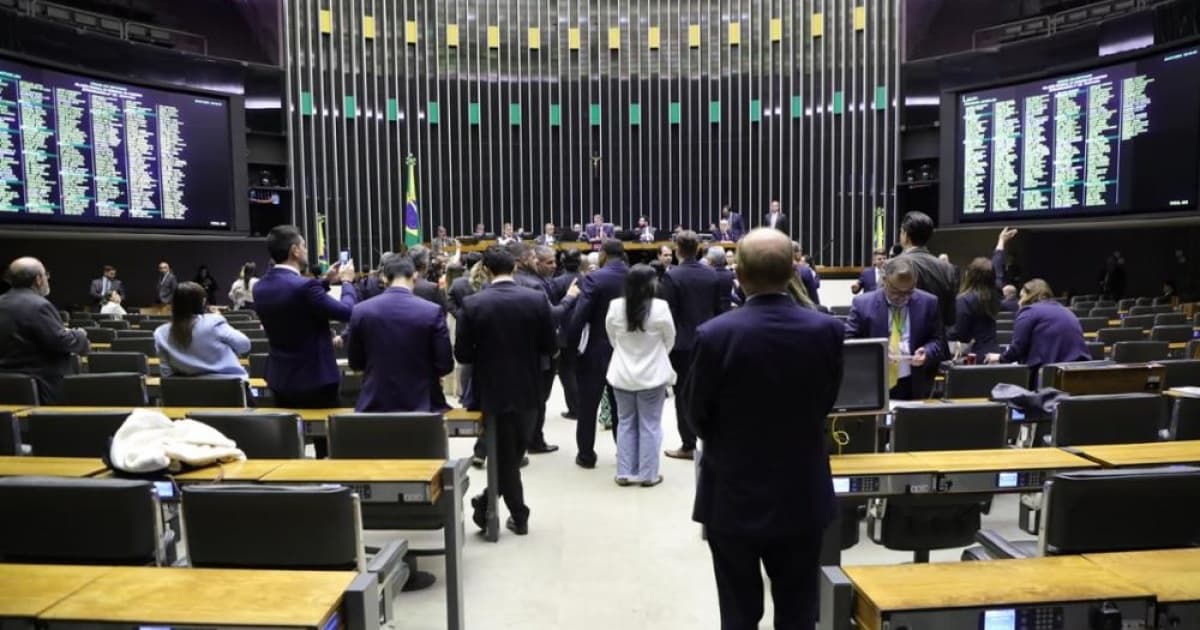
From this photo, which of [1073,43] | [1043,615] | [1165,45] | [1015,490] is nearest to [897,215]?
[1073,43]

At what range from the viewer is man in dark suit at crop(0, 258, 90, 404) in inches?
186

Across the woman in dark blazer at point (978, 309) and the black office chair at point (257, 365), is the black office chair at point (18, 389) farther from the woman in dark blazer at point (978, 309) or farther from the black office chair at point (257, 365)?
the woman in dark blazer at point (978, 309)

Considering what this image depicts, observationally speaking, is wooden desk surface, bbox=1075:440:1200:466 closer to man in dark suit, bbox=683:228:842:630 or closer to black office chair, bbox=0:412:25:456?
man in dark suit, bbox=683:228:842:630

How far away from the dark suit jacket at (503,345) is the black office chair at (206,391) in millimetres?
1182

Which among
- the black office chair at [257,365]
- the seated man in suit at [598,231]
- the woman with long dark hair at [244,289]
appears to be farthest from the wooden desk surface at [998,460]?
the seated man in suit at [598,231]

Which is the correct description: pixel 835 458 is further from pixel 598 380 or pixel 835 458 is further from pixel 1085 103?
pixel 1085 103

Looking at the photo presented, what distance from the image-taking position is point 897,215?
1755cm

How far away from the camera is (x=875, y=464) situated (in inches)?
113

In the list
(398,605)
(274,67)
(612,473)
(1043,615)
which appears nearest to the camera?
(1043,615)

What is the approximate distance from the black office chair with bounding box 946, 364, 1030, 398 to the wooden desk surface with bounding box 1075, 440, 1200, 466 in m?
1.31

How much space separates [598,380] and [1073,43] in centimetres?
1216

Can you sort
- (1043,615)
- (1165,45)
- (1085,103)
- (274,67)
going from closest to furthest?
(1043,615) < (1165,45) < (1085,103) < (274,67)

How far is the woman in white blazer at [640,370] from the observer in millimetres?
5059

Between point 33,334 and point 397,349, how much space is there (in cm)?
247
